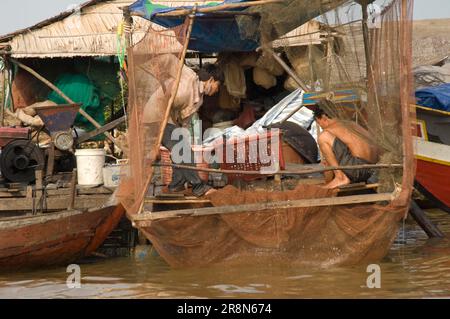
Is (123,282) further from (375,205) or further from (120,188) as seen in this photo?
(375,205)

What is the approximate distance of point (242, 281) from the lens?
795 centimetres

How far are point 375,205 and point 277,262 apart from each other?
1075 mm

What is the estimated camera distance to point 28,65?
12.9m

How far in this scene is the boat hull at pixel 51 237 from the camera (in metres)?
8.63

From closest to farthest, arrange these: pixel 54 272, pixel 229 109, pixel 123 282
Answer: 1. pixel 123 282
2. pixel 54 272
3. pixel 229 109

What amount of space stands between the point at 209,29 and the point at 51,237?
2.94 m

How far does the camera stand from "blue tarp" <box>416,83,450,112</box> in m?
10.2

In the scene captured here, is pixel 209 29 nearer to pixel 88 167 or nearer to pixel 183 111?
pixel 183 111

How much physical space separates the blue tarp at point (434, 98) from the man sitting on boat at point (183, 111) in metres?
2.81

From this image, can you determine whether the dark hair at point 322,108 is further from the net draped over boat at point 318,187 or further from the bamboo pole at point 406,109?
the bamboo pole at point 406,109

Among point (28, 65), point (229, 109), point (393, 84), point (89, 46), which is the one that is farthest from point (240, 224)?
point (28, 65)

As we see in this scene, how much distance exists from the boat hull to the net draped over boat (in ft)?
2.98

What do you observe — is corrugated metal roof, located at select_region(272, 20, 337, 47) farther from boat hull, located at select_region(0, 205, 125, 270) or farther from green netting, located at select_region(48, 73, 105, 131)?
green netting, located at select_region(48, 73, 105, 131)

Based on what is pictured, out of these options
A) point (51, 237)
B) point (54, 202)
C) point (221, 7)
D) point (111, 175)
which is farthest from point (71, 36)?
point (221, 7)
